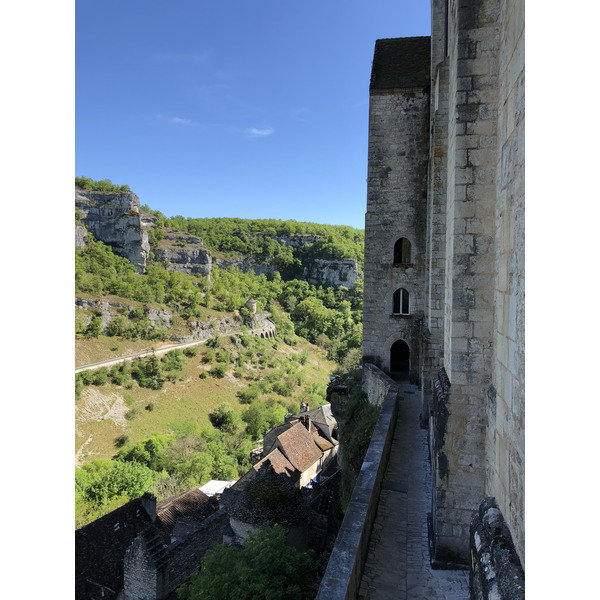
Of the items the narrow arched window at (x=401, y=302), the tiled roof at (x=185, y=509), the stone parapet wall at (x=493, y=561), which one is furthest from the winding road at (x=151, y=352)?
the stone parapet wall at (x=493, y=561)

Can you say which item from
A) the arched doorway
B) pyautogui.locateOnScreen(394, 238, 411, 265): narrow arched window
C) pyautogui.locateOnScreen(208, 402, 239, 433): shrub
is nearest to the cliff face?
pyautogui.locateOnScreen(208, 402, 239, 433): shrub

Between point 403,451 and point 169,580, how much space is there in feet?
30.6

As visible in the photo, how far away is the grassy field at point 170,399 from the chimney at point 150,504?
56.2ft

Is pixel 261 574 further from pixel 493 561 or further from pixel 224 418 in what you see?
pixel 224 418

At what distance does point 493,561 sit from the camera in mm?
2301

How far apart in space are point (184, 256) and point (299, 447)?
171 ft

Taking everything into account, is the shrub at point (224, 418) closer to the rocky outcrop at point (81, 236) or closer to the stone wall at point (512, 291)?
the rocky outcrop at point (81, 236)

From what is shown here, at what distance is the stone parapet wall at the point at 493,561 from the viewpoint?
2059 mm

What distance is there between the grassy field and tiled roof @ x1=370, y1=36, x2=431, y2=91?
32.1 meters

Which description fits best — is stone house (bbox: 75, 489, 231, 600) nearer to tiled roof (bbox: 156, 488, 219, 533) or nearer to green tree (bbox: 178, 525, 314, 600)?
tiled roof (bbox: 156, 488, 219, 533)

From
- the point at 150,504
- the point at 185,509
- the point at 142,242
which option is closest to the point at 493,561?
the point at 150,504
